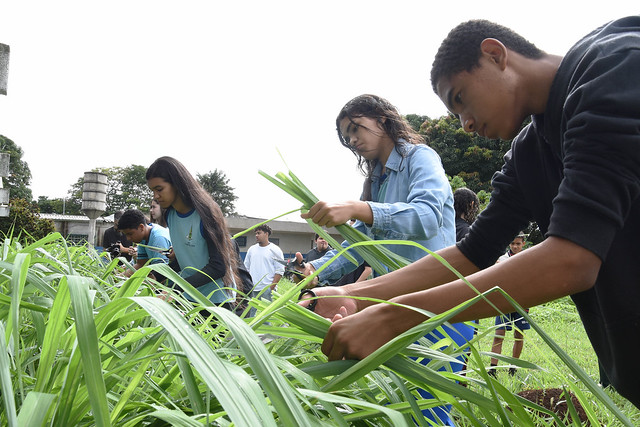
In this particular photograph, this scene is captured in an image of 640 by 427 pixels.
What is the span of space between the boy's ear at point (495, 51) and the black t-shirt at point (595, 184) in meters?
0.13

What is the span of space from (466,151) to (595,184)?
22.7 meters

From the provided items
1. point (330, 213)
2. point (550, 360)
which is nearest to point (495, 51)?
point (330, 213)

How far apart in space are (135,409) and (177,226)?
8.11 feet

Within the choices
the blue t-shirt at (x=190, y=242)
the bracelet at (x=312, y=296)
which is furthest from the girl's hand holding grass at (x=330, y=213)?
the blue t-shirt at (x=190, y=242)

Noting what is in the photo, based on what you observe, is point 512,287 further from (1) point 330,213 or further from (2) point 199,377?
(1) point 330,213

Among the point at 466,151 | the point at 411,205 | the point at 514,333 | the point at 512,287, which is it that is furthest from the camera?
the point at 466,151

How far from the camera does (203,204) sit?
2992 mm

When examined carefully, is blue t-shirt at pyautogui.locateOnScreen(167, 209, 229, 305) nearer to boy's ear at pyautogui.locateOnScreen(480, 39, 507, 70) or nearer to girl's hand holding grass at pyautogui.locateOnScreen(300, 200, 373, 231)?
girl's hand holding grass at pyautogui.locateOnScreen(300, 200, 373, 231)

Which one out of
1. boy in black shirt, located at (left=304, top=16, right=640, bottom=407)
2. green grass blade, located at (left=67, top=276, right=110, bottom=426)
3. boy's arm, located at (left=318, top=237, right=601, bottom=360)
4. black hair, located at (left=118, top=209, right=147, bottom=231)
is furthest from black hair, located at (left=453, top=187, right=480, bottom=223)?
green grass blade, located at (left=67, top=276, right=110, bottom=426)

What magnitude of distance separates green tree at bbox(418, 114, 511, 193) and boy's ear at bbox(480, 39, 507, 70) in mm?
20962

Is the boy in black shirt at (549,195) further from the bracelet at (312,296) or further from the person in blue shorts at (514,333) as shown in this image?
the person in blue shorts at (514,333)

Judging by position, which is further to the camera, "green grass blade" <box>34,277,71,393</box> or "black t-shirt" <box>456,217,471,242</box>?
Result: "black t-shirt" <box>456,217,471,242</box>

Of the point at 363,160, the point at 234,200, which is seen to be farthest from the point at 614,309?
the point at 234,200

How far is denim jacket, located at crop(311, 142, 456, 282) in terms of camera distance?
1778 millimetres
